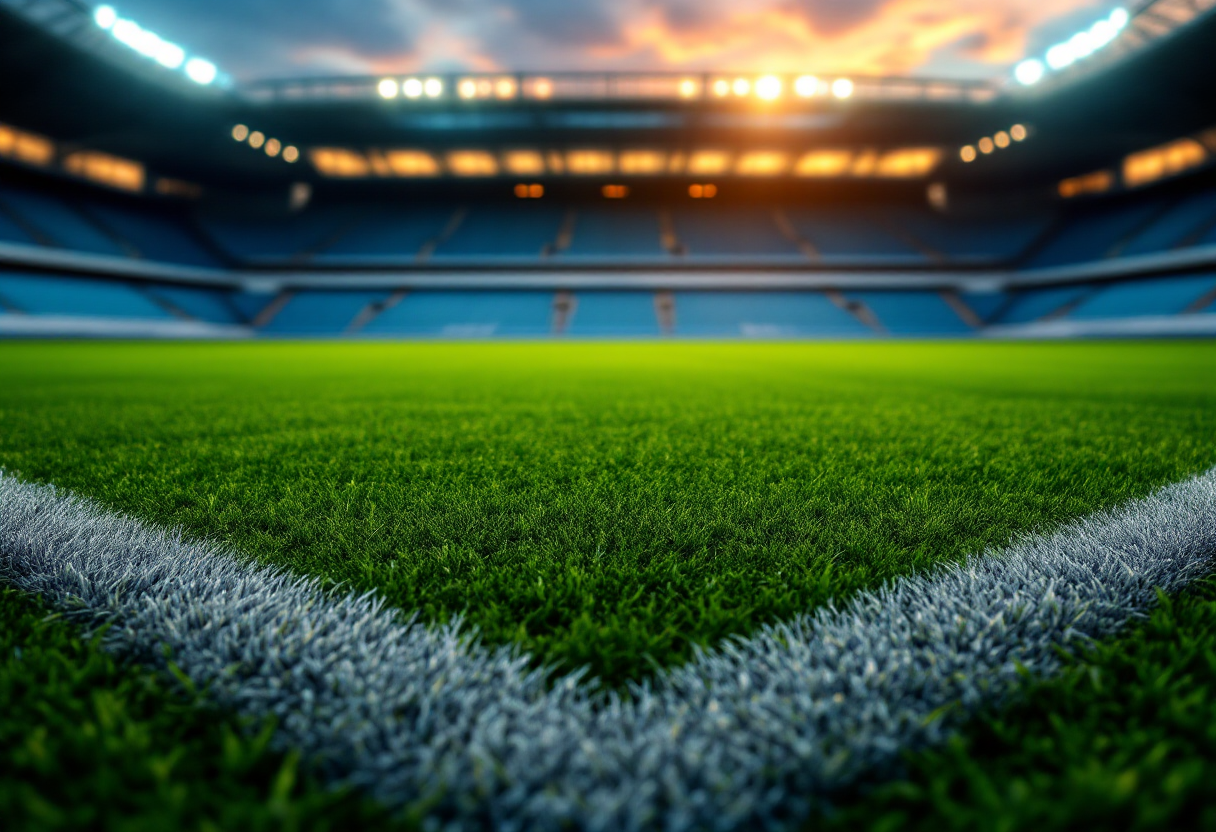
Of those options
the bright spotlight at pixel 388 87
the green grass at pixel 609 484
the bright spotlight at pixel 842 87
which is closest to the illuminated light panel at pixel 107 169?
the bright spotlight at pixel 388 87

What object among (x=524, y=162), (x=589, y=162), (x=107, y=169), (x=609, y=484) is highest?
(x=589, y=162)

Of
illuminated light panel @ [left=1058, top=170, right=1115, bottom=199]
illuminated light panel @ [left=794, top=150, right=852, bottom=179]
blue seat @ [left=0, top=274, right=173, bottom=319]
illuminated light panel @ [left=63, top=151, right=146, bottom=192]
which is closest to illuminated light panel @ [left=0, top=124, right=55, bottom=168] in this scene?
illuminated light panel @ [left=63, top=151, right=146, bottom=192]

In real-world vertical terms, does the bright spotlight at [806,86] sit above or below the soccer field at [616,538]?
above

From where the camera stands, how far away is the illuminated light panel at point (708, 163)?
1231 inches

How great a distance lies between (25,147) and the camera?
2377 cm

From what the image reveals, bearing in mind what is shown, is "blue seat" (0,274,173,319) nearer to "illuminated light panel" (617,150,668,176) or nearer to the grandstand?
the grandstand

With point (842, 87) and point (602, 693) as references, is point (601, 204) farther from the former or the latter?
point (602, 693)

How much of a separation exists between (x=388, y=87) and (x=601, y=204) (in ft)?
43.5

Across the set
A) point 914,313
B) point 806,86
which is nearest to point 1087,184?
point 914,313

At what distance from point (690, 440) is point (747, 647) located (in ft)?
6.75

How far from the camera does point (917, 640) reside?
100cm

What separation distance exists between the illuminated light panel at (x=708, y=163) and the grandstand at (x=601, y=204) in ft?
0.62

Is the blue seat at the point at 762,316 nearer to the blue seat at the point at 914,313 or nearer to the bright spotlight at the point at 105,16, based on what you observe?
the blue seat at the point at 914,313

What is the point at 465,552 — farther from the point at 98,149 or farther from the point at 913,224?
the point at 913,224
